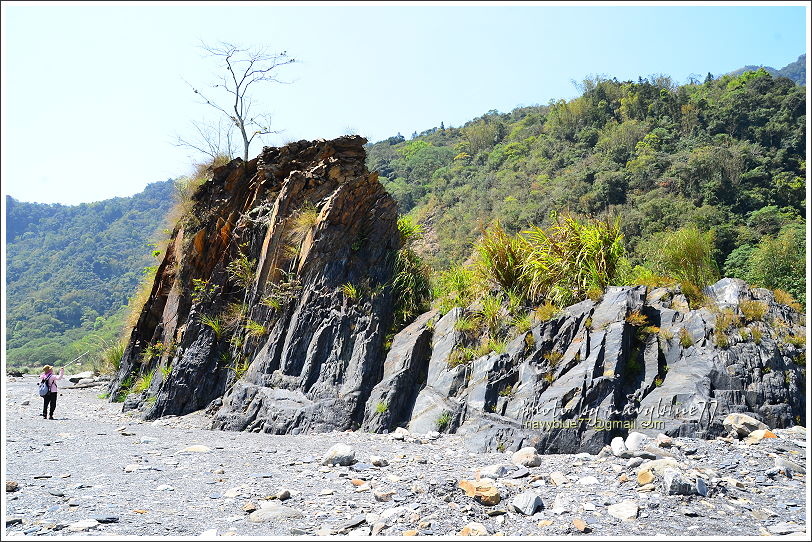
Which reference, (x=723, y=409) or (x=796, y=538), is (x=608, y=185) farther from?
(x=796, y=538)

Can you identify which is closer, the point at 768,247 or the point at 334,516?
the point at 334,516

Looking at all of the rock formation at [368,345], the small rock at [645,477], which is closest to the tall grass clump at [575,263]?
the rock formation at [368,345]

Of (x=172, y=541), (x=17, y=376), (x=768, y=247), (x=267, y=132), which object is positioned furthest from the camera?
(x=768, y=247)

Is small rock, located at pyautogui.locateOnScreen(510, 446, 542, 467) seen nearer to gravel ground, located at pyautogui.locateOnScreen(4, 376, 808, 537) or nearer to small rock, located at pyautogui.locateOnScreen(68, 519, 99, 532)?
gravel ground, located at pyautogui.locateOnScreen(4, 376, 808, 537)

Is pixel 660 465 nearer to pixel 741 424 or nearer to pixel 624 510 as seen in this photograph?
pixel 624 510

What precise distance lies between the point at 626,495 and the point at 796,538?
1057 millimetres

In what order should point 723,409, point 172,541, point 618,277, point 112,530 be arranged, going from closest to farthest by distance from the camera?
point 172,541 < point 112,530 < point 723,409 < point 618,277

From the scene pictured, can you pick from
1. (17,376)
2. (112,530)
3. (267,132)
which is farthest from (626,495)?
(17,376)

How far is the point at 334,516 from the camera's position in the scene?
4.00m

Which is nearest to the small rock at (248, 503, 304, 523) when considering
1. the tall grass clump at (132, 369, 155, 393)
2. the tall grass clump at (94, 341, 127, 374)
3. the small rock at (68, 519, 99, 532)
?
the small rock at (68, 519, 99, 532)

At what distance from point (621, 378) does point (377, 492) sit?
313 centimetres

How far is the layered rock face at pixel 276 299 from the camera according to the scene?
27.0 feet

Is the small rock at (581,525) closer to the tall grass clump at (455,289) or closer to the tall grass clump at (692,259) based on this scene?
the tall grass clump at (455,289)

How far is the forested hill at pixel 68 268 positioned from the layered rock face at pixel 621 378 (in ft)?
73.4
